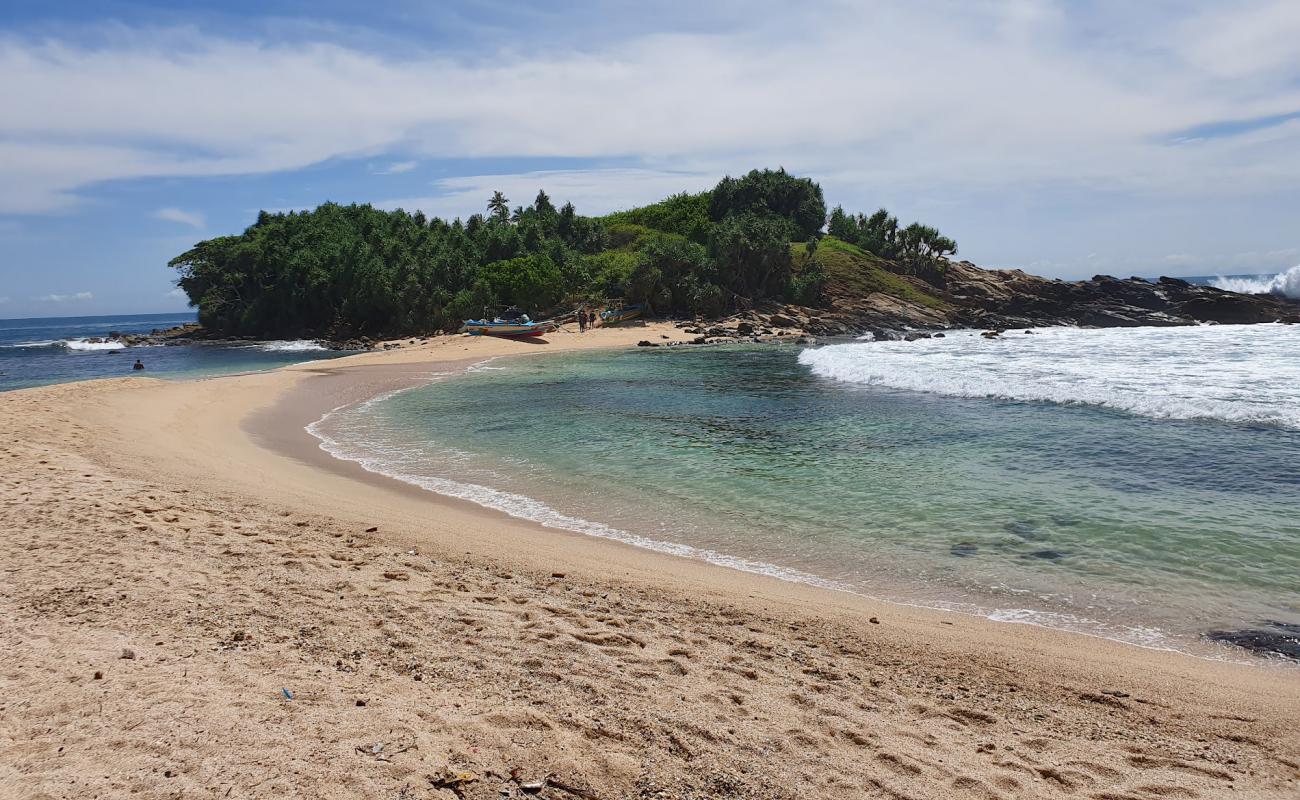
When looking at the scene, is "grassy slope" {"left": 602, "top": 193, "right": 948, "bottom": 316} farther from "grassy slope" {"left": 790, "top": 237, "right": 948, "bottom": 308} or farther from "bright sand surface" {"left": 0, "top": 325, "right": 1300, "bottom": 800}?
"bright sand surface" {"left": 0, "top": 325, "right": 1300, "bottom": 800}

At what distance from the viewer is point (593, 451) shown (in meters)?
14.4

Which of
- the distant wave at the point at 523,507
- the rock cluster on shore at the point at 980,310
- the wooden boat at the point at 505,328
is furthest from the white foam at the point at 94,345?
the distant wave at the point at 523,507

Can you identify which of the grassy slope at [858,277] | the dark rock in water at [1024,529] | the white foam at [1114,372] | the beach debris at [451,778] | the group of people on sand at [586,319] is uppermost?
the grassy slope at [858,277]

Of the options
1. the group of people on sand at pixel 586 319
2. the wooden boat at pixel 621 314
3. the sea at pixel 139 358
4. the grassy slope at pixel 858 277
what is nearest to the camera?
the sea at pixel 139 358

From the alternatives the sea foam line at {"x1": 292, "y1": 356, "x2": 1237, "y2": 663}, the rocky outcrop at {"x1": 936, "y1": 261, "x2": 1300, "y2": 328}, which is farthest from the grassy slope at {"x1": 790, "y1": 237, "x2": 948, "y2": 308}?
the sea foam line at {"x1": 292, "y1": 356, "x2": 1237, "y2": 663}

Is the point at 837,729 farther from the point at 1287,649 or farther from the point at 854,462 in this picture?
the point at 854,462

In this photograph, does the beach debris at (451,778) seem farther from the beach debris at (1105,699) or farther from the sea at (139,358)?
the sea at (139,358)

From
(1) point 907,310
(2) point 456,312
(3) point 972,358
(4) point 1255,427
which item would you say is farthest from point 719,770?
(1) point 907,310

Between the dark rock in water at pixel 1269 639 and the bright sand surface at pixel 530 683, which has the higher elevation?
the bright sand surface at pixel 530 683

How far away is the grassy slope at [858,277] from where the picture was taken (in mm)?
62781

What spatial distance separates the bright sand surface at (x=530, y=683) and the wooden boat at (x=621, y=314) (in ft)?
146

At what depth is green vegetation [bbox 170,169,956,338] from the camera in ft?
176

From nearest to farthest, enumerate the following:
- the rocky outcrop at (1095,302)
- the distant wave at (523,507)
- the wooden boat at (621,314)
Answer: the distant wave at (523,507) < the wooden boat at (621,314) < the rocky outcrop at (1095,302)

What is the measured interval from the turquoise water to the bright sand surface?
109 cm
